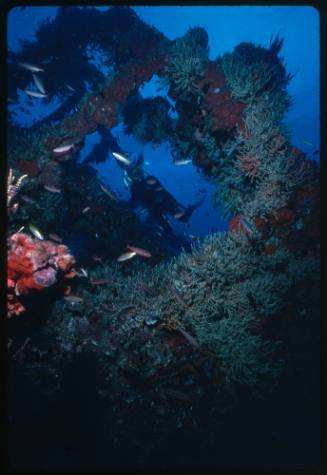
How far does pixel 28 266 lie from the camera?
473 centimetres

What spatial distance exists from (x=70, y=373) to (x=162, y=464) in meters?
2.37

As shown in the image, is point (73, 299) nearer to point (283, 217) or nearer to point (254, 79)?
point (283, 217)

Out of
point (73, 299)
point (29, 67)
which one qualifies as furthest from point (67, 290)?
point (29, 67)

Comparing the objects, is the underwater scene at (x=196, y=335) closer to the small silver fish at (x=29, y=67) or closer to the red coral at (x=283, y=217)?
the red coral at (x=283, y=217)

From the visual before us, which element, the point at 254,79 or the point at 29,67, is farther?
the point at 254,79

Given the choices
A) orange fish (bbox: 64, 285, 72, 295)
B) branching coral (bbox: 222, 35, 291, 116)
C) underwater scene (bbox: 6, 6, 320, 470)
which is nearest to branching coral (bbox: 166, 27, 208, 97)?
underwater scene (bbox: 6, 6, 320, 470)

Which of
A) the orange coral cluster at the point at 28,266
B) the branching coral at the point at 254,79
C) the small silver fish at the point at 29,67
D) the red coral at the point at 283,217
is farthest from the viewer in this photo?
the branching coral at the point at 254,79

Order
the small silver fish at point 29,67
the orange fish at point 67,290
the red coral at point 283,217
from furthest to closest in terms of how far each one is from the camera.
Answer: the small silver fish at point 29,67 < the red coral at point 283,217 < the orange fish at point 67,290

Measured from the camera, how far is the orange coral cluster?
4.68 meters

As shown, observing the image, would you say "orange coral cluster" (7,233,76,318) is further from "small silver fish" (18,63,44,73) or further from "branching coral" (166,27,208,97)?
"branching coral" (166,27,208,97)

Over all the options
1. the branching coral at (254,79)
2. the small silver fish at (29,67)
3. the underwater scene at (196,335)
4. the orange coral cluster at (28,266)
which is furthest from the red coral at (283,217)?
the small silver fish at (29,67)

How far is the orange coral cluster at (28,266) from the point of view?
468 centimetres

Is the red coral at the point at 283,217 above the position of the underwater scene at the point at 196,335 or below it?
above

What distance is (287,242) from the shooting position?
20.8ft
